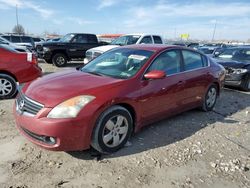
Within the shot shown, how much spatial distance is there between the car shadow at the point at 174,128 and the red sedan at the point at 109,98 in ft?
0.77

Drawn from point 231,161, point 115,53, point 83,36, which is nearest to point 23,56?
point 115,53

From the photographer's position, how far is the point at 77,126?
3.40 metres

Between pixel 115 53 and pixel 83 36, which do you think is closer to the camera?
pixel 115 53

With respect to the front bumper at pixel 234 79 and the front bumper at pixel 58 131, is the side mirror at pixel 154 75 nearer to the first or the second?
the front bumper at pixel 58 131

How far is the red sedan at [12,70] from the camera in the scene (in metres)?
6.59

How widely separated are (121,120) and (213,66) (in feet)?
10.8

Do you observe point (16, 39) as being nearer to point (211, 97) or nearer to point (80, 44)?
point (80, 44)

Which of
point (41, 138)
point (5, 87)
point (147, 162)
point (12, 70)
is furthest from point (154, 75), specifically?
point (5, 87)

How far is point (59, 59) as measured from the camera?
47.0 feet

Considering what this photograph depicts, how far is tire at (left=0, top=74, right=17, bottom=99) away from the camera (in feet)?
21.6

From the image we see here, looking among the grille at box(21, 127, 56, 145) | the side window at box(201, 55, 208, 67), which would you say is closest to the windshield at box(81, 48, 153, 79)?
the grille at box(21, 127, 56, 145)

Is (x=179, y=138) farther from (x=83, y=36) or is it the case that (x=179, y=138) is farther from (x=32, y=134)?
(x=83, y=36)

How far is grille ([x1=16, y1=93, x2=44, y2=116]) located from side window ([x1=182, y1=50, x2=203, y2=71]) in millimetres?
3028

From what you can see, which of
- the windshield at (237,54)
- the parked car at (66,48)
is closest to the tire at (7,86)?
the parked car at (66,48)
